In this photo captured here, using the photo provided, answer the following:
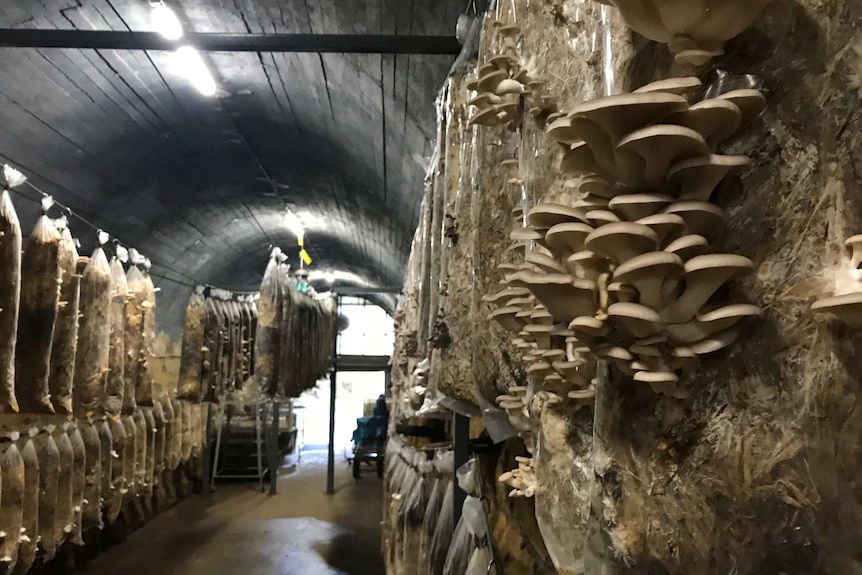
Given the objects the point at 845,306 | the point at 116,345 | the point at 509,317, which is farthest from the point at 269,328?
the point at 845,306

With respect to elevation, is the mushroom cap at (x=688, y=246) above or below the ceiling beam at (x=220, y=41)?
below

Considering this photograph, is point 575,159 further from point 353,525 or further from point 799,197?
point 353,525

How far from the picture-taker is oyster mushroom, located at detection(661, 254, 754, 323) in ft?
2.04

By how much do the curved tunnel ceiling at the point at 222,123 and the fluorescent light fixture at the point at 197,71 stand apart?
0.06m

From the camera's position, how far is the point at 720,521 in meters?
0.70

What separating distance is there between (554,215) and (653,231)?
12 cm

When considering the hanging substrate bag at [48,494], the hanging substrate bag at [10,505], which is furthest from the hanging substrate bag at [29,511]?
the hanging substrate bag at [48,494]

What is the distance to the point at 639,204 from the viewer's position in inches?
26.9

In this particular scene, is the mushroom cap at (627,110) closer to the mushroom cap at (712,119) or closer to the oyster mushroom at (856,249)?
the mushroom cap at (712,119)

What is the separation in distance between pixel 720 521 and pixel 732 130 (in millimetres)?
411

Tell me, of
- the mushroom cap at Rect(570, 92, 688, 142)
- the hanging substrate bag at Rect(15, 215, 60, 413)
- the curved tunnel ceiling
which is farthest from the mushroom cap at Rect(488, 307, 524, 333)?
the hanging substrate bag at Rect(15, 215, 60, 413)

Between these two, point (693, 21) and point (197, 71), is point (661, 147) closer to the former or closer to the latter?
point (693, 21)

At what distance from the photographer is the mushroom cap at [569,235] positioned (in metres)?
0.71

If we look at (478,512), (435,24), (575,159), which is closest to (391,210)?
(435,24)
